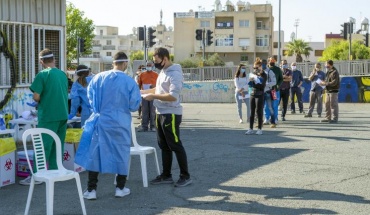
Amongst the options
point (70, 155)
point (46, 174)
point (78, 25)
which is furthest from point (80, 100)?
point (78, 25)

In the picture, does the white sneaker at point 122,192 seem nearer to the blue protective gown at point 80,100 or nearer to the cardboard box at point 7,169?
the cardboard box at point 7,169

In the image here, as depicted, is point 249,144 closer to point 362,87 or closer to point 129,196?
point 129,196

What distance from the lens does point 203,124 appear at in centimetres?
1917

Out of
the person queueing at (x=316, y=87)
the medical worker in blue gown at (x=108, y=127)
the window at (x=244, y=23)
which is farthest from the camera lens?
the window at (x=244, y=23)

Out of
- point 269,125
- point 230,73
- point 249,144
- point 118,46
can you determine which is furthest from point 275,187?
point 118,46

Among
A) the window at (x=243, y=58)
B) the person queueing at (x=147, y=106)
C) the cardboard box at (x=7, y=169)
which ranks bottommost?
the cardboard box at (x=7, y=169)

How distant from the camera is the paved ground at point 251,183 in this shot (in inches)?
299

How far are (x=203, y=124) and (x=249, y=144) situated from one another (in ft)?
18.4

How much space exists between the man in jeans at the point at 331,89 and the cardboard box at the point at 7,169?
11076 millimetres

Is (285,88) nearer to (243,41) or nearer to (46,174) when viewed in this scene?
(46,174)

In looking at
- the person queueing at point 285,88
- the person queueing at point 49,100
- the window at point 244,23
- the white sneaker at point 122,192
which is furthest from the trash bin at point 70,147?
the window at point 244,23

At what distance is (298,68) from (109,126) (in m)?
26.1

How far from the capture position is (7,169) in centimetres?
905

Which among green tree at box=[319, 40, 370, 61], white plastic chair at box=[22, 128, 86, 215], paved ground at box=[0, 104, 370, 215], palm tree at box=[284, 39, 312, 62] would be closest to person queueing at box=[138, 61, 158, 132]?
paved ground at box=[0, 104, 370, 215]
